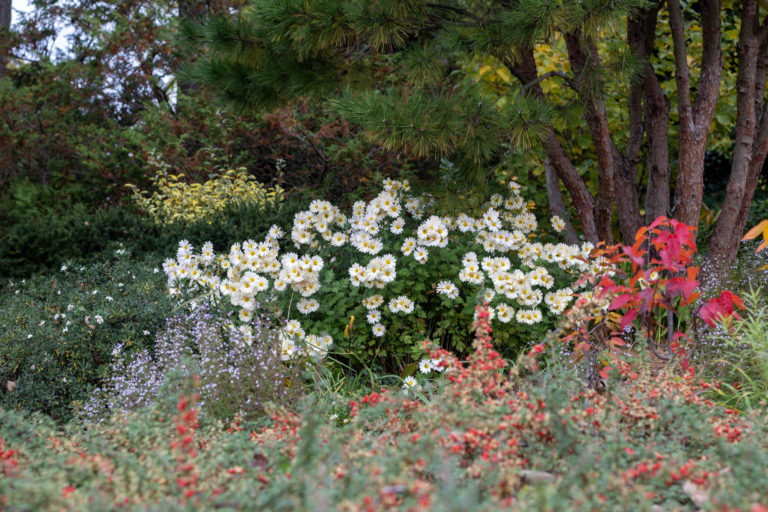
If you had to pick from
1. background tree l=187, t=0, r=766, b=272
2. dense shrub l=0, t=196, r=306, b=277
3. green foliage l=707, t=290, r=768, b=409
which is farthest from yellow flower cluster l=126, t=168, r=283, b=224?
green foliage l=707, t=290, r=768, b=409

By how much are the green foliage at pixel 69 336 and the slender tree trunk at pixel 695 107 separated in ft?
11.6

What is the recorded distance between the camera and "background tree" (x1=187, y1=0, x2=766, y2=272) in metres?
3.69

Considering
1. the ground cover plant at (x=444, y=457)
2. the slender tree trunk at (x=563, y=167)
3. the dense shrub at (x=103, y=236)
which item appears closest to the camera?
the ground cover plant at (x=444, y=457)

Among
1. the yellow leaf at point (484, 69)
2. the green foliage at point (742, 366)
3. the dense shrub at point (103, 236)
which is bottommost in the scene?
the green foliage at point (742, 366)

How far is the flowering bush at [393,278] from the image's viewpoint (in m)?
3.91

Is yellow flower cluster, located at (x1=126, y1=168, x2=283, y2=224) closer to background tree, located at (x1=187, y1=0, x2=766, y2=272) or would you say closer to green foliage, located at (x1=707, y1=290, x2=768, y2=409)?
background tree, located at (x1=187, y1=0, x2=766, y2=272)

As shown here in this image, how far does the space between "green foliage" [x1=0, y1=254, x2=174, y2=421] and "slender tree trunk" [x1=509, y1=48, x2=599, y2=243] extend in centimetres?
272

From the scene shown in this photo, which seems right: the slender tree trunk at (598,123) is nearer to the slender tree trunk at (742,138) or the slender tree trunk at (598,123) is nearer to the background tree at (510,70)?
the background tree at (510,70)

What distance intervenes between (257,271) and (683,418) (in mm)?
2565

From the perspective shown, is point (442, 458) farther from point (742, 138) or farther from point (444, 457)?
point (742, 138)

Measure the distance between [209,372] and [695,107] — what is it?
145 inches

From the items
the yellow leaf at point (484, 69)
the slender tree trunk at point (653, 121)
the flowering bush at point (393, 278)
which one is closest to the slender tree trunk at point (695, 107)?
the slender tree trunk at point (653, 121)

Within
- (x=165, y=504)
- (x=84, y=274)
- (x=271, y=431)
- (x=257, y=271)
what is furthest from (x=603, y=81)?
(x=84, y=274)

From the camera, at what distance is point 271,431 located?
2.53 meters
